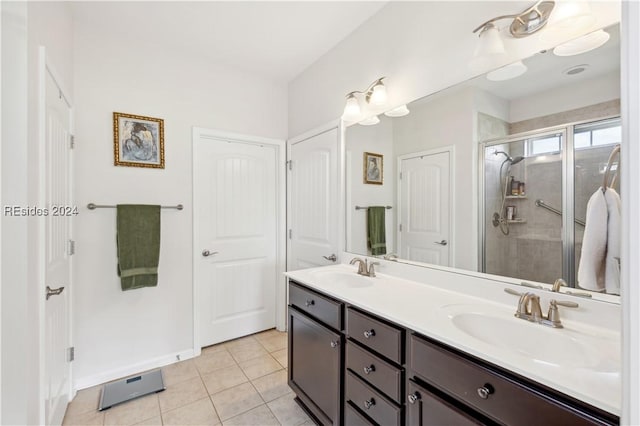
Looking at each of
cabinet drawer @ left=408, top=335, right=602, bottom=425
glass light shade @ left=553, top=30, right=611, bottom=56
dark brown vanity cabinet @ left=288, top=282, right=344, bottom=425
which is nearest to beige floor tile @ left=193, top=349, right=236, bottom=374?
dark brown vanity cabinet @ left=288, top=282, right=344, bottom=425

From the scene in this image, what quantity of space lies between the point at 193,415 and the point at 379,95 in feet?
7.98

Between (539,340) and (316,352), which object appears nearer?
(539,340)

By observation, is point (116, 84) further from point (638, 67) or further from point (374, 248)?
point (638, 67)

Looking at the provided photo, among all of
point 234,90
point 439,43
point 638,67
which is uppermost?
point 234,90

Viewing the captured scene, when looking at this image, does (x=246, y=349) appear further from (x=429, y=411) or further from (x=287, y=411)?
(x=429, y=411)

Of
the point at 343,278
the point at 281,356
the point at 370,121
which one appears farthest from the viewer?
the point at 281,356

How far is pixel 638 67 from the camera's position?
0.42 m

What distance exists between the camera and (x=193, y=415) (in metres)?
1.78

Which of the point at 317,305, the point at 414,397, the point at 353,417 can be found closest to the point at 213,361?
the point at 317,305

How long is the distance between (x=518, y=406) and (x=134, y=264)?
2.44m

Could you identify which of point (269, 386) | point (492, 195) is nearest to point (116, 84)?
point (269, 386)

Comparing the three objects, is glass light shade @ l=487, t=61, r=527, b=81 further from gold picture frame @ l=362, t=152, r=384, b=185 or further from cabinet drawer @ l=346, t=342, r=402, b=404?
cabinet drawer @ l=346, t=342, r=402, b=404

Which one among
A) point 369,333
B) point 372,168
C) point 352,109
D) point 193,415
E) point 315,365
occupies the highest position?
point 352,109

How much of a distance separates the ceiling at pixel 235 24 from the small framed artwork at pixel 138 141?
646mm
